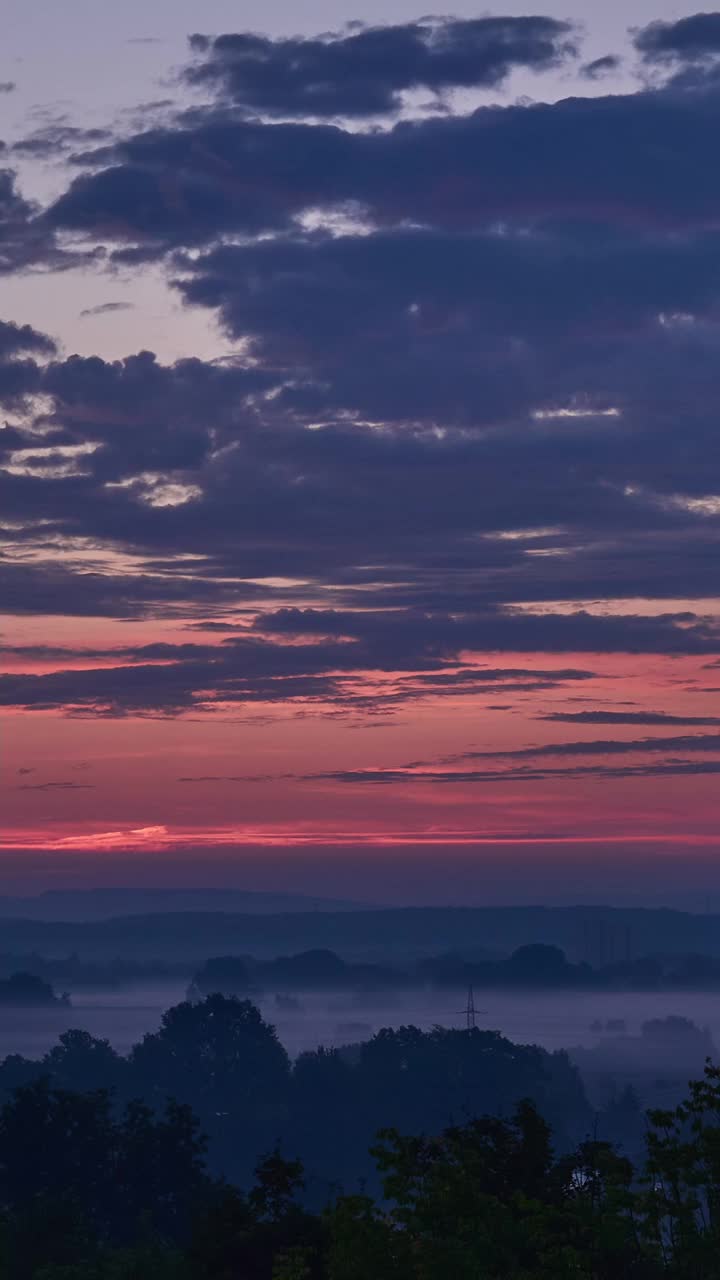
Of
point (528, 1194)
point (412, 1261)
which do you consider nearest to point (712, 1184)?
point (412, 1261)

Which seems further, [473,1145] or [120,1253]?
[120,1253]

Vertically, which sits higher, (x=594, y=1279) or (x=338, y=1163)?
(x=594, y=1279)

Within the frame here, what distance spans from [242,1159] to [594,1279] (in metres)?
157

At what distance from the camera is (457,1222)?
3797cm

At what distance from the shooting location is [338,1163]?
185250 mm

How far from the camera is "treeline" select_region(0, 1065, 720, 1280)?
35.9 m

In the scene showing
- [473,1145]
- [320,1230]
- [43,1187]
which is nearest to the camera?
[320,1230]

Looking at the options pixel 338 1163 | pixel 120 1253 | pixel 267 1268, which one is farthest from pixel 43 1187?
pixel 338 1163

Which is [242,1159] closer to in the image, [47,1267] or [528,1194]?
[47,1267]

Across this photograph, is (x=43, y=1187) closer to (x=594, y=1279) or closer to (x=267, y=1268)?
(x=267, y=1268)

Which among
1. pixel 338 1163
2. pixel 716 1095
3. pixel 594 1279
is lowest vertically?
pixel 338 1163

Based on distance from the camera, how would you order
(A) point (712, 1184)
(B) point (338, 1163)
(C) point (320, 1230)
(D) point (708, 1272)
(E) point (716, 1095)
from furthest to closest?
(B) point (338, 1163) → (C) point (320, 1230) → (E) point (716, 1095) → (A) point (712, 1184) → (D) point (708, 1272)

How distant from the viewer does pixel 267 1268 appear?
54.3 m

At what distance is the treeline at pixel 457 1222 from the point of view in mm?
35938
